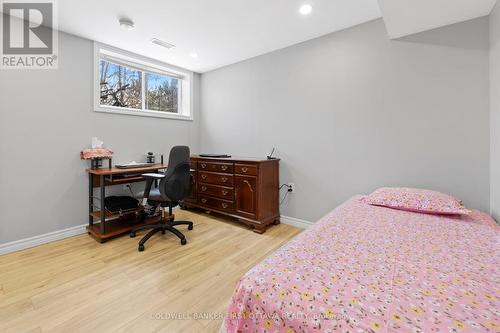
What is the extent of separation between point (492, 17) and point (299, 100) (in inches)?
70.5

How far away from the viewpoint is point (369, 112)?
2463 millimetres

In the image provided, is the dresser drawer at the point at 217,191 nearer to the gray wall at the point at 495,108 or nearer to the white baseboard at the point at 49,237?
the white baseboard at the point at 49,237

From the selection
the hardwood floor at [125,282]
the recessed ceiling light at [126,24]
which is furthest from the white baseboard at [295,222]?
the recessed ceiling light at [126,24]

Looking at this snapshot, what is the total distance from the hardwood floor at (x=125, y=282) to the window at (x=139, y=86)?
6.02ft

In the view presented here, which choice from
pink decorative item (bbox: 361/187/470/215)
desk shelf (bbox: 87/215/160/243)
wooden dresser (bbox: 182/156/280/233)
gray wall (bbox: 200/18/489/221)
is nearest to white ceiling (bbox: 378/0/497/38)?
gray wall (bbox: 200/18/489/221)

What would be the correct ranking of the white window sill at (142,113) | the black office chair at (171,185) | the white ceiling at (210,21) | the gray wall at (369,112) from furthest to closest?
the white window sill at (142,113), the black office chair at (171,185), the white ceiling at (210,21), the gray wall at (369,112)

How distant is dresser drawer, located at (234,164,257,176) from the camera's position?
2.87m

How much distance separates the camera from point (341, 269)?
94 centimetres

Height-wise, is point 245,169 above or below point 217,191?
above

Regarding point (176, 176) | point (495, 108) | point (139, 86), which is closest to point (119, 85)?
point (139, 86)

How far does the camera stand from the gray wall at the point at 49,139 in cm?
232

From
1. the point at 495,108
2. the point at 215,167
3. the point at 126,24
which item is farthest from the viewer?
the point at 215,167

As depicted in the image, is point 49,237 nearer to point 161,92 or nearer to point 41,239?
point 41,239

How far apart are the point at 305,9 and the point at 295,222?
2.49m
